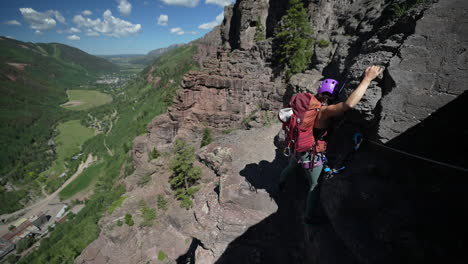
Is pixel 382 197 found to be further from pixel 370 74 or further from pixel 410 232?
A: pixel 370 74

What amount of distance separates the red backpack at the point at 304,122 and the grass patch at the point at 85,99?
20000 centimetres

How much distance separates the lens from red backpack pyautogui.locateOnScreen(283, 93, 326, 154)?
366 centimetres

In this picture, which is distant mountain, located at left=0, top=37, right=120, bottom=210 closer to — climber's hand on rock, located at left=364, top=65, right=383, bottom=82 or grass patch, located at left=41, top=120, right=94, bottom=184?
grass patch, located at left=41, top=120, right=94, bottom=184

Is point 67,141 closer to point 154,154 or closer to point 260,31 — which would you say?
point 154,154

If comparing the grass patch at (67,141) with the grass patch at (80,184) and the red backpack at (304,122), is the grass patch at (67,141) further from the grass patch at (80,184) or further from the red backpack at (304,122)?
the red backpack at (304,122)

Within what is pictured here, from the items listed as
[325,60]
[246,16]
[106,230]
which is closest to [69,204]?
[106,230]

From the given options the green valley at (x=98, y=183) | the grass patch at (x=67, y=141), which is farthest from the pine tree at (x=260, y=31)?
the grass patch at (x=67, y=141)

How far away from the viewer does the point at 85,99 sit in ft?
594

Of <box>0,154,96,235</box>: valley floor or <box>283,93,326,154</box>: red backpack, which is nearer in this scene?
<box>283,93,326,154</box>: red backpack

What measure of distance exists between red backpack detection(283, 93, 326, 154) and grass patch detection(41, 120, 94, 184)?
112 metres

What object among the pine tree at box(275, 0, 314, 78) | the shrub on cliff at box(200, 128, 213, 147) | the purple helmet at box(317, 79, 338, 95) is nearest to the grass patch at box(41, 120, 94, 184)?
the shrub on cliff at box(200, 128, 213, 147)

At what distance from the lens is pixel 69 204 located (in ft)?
197

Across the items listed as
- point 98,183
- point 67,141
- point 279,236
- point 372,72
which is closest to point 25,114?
point 67,141

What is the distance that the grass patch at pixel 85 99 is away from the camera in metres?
161
